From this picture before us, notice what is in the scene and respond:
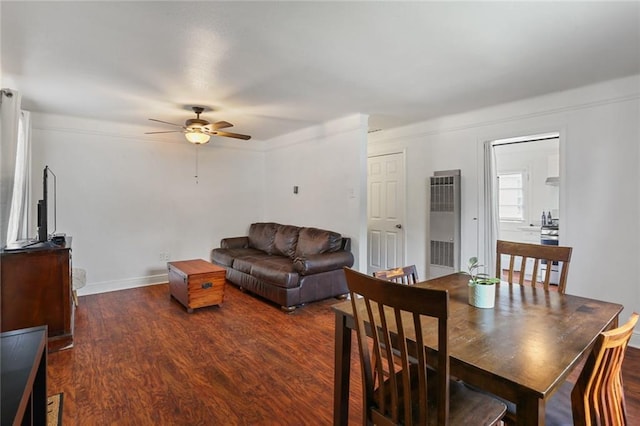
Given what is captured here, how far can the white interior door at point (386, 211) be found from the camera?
489 centimetres

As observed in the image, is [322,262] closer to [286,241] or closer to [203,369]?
[286,241]

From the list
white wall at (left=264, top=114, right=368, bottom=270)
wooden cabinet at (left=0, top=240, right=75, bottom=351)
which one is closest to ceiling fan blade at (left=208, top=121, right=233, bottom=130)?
white wall at (left=264, top=114, right=368, bottom=270)

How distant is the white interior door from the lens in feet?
16.1

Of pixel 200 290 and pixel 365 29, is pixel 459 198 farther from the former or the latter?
pixel 200 290

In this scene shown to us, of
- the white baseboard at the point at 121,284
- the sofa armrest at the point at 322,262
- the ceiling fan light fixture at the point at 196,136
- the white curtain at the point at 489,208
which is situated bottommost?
the white baseboard at the point at 121,284

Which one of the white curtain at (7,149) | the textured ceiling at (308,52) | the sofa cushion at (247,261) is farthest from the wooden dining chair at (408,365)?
the white curtain at (7,149)

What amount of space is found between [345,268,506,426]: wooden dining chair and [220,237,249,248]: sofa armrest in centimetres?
432

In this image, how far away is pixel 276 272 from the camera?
3.85 metres

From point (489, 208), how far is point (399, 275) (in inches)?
99.9

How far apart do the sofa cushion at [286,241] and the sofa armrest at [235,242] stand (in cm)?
78

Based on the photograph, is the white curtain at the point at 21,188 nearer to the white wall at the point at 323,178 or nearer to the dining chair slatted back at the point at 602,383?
the white wall at the point at 323,178

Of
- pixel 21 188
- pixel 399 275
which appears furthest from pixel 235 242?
pixel 399 275

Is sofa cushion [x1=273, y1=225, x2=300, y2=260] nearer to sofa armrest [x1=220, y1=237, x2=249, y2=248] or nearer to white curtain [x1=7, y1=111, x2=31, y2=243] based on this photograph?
sofa armrest [x1=220, y1=237, x2=249, y2=248]

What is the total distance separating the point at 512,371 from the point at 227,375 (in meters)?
1.99
